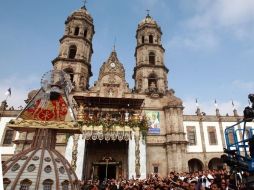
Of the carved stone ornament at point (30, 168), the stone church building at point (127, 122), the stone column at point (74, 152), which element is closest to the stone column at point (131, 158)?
the stone church building at point (127, 122)

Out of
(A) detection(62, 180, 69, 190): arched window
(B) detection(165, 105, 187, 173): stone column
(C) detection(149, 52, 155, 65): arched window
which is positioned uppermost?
(C) detection(149, 52, 155, 65): arched window

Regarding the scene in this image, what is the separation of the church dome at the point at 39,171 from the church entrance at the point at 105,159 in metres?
12.0

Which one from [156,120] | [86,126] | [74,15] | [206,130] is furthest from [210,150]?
[74,15]

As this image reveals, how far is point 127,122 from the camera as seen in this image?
22016 millimetres

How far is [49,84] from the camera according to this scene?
14078mm

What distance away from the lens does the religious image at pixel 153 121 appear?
1045 inches

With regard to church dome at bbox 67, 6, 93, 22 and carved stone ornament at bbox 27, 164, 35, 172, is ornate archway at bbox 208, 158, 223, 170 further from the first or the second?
church dome at bbox 67, 6, 93, 22

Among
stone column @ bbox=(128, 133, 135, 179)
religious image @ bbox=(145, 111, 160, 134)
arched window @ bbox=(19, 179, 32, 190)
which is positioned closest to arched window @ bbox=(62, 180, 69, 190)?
arched window @ bbox=(19, 179, 32, 190)

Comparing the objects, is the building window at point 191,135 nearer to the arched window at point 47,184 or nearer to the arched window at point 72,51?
the arched window at point 72,51

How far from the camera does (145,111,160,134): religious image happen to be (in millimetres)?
26547

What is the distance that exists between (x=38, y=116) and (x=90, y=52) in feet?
73.2

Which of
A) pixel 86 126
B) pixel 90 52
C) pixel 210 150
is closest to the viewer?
pixel 86 126

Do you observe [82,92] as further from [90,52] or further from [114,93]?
[90,52]

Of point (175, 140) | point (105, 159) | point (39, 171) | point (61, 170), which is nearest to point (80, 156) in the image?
point (105, 159)
